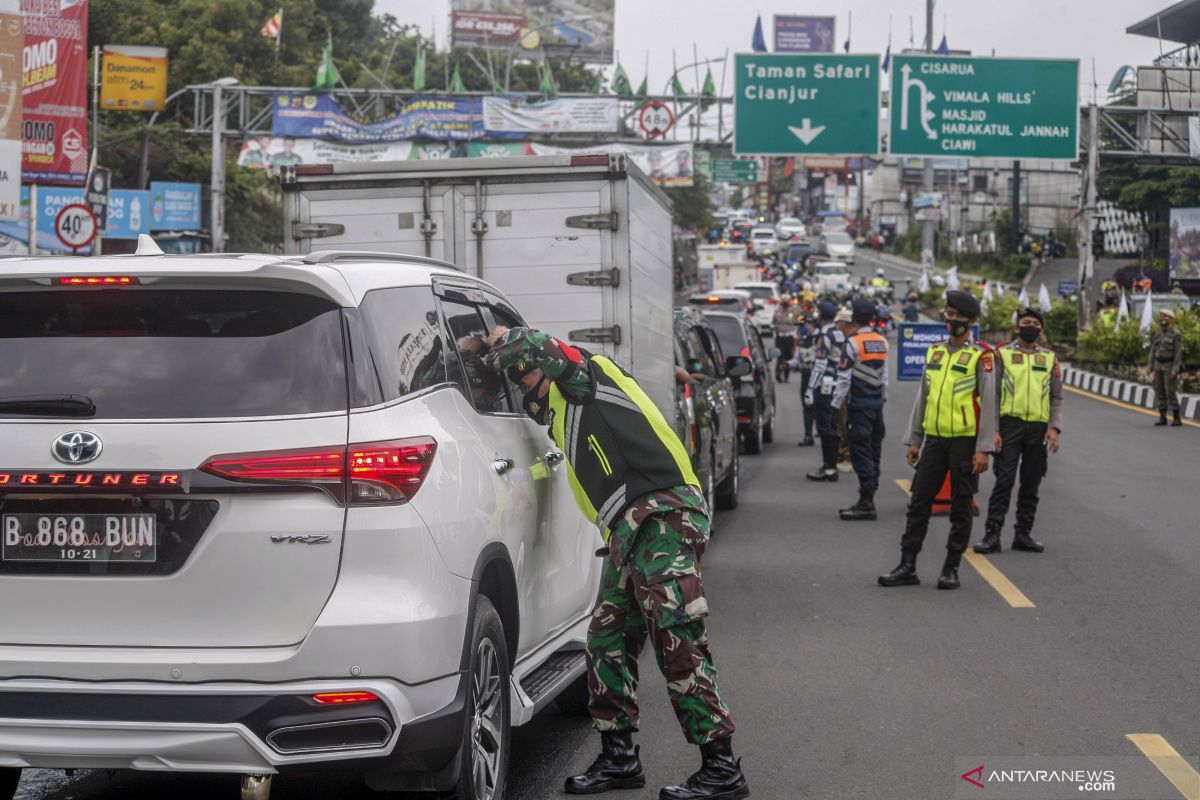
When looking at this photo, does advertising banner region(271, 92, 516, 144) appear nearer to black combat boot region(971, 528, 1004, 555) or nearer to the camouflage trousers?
black combat boot region(971, 528, 1004, 555)

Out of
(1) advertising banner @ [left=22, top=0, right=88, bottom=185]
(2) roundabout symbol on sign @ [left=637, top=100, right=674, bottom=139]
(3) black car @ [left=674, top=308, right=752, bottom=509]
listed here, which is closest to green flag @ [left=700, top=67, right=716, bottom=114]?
(2) roundabout symbol on sign @ [left=637, top=100, right=674, bottom=139]

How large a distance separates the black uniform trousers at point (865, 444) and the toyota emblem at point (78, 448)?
31.0 ft

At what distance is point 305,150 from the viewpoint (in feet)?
150

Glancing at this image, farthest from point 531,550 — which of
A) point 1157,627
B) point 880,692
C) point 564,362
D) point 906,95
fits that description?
point 906,95

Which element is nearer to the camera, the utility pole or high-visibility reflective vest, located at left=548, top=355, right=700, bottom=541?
high-visibility reflective vest, located at left=548, top=355, right=700, bottom=541

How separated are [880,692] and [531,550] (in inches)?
96.5

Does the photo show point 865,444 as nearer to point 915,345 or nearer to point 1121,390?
point 915,345

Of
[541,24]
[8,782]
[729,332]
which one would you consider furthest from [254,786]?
[541,24]

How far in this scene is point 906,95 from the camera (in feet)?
96.7

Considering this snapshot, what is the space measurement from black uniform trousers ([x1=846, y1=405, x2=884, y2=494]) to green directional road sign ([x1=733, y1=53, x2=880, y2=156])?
17.4 m

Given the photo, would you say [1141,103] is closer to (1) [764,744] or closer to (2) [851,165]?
(1) [764,744]

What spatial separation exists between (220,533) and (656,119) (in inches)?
1746

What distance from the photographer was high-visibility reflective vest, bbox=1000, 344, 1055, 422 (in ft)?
Answer: 37.1

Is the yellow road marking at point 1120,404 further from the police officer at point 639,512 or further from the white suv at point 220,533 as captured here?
the white suv at point 220,533
